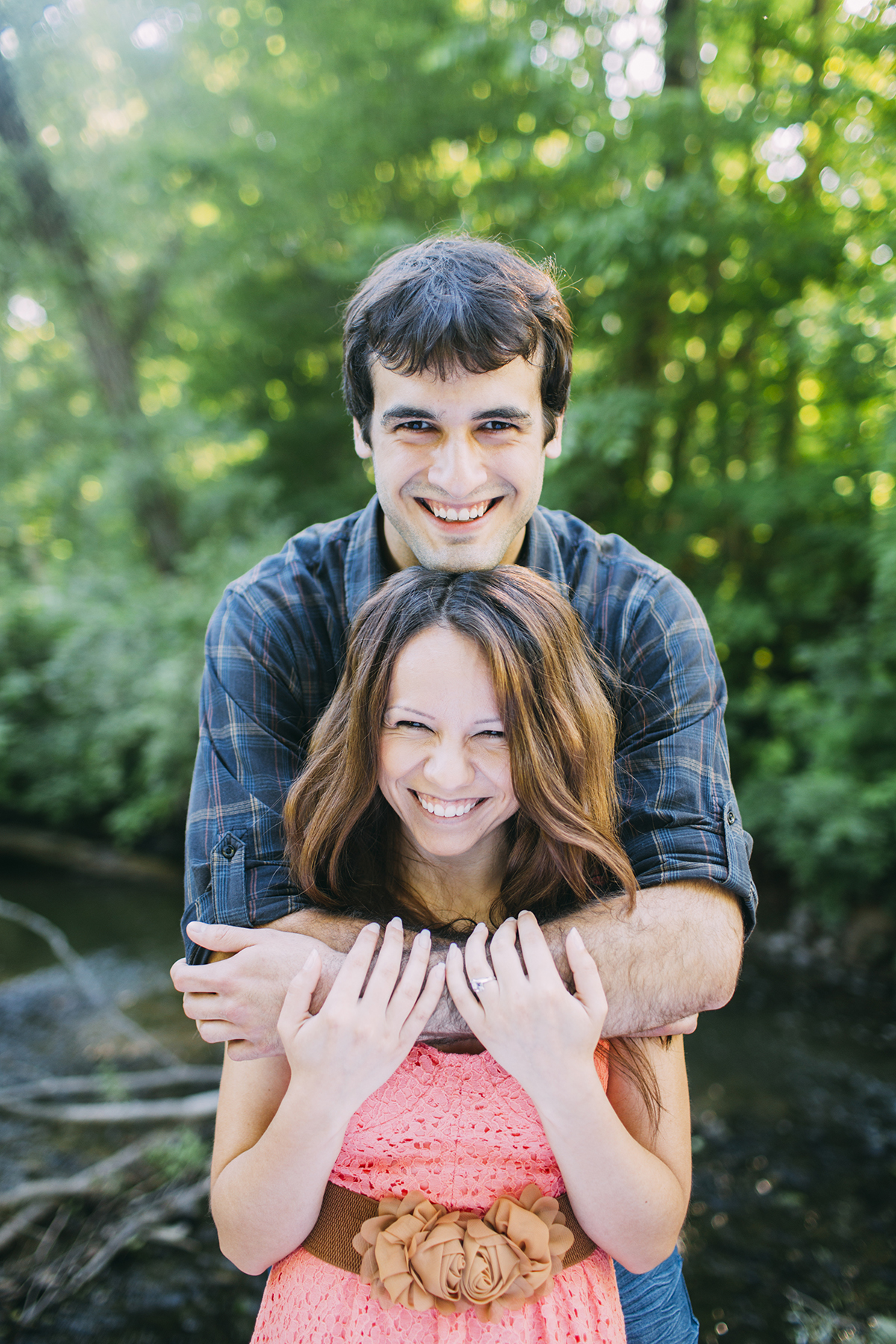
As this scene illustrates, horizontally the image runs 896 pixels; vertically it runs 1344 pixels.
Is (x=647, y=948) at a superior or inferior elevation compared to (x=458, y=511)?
inferior

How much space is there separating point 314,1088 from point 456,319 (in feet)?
4.56

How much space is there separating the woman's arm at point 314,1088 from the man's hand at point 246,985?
57 millimetres

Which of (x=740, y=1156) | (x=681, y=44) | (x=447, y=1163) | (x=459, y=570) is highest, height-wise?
(x=681, y=44)

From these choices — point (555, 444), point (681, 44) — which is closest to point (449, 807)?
point (555, 444)

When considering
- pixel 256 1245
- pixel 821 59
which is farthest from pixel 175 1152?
pixel 821 59

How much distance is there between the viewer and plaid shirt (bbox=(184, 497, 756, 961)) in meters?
1.55

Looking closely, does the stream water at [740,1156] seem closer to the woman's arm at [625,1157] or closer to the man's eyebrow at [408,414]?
the woman's arm at [625,1157]

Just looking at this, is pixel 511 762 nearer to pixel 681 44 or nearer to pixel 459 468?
pixel 459 468

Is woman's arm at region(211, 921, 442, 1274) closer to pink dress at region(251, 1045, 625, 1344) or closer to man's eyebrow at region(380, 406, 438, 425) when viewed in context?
pink dress at region(251, 1045, 625, 1344)

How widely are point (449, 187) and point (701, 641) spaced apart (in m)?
7.20

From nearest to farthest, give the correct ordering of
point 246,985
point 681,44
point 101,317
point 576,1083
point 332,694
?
point 576,1083 → point 246,985 → point 332,694 → point 681,44 → point 101,317

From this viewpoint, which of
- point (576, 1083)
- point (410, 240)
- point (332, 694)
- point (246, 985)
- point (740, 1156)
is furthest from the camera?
point (410, 240)

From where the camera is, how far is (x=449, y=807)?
4.73 ft

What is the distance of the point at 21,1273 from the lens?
295 centimetres
